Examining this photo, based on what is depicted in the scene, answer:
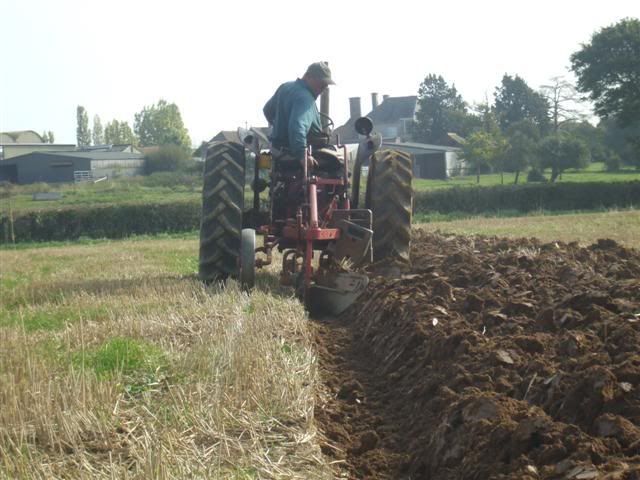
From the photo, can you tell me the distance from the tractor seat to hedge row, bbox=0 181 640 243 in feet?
73.9

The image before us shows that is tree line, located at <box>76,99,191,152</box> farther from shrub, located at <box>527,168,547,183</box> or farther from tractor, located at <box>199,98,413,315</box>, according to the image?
tractor, located at <box>199,98,413,315</box>

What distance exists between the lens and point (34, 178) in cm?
5978

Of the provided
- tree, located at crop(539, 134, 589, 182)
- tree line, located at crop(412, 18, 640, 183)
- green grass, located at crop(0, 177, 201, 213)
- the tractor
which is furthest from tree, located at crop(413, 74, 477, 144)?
the tractor

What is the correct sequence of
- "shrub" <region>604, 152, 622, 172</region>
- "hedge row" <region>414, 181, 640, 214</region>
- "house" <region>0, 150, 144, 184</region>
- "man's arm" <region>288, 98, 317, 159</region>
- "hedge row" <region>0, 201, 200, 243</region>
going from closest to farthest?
1. "man's arm" <region>288, 98, 317, 159</region>
2. "hedge row" <region>0, 201, 200, 243</region>
3. "hedge row" <region>414, 181, 640, 214</region>
4. "house" <region>0, 150, 144, 184</region>
5. "shrub" <region>604, 152, 622, 172</region>

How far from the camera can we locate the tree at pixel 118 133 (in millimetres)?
108988

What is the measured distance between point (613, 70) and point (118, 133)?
76.2 metres

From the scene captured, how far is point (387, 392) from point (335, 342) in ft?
5.33

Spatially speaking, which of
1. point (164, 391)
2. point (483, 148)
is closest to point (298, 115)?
point (164, 391)

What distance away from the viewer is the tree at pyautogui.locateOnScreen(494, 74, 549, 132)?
7525 centimetres

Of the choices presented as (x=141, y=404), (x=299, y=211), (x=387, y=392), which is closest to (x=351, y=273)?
(x=299, y=211)

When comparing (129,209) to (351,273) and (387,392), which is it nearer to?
(351,273)

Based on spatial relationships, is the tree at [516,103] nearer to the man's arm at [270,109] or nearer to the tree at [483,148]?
the tree at [483,148]

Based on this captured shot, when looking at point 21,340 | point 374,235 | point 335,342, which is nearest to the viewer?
point 21,340

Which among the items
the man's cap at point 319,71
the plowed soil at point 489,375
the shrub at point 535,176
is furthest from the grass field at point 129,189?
the plowed soil at point 489,375
